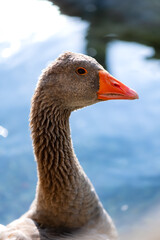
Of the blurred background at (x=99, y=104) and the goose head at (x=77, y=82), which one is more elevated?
the blurred background at (x=99, y=104)

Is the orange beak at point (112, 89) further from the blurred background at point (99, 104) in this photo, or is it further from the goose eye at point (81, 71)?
the blurred background at point (99, 104)

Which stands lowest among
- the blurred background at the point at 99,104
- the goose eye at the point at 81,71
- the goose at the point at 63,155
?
the goose at the point at 63,155

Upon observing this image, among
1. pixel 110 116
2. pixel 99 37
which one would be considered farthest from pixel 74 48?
pixel 110 116

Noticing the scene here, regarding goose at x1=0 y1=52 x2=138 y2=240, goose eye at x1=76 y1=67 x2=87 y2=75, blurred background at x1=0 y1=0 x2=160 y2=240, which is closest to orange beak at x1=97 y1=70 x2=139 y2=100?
goose at x1=0 y1=52 x2=138 y2=240

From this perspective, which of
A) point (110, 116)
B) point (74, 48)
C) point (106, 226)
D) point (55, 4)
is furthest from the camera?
point (55, 4)

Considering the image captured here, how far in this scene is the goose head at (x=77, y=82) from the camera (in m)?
3.61

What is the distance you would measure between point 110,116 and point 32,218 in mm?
3617

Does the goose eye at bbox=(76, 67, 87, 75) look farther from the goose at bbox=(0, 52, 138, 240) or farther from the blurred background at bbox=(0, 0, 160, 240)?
the blurred background at bbox=(0, 0, 160, 240)

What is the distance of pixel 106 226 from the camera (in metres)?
4.19

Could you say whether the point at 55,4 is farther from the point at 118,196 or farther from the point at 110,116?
the point at 118,196

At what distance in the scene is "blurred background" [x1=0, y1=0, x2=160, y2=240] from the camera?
6.14 meters

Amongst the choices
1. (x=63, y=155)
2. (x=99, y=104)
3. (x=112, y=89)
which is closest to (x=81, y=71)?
(x=112, y=89)

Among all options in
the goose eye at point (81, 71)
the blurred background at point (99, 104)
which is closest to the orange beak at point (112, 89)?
the goose eye at point (81, 71)

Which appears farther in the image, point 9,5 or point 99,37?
point 9,5
